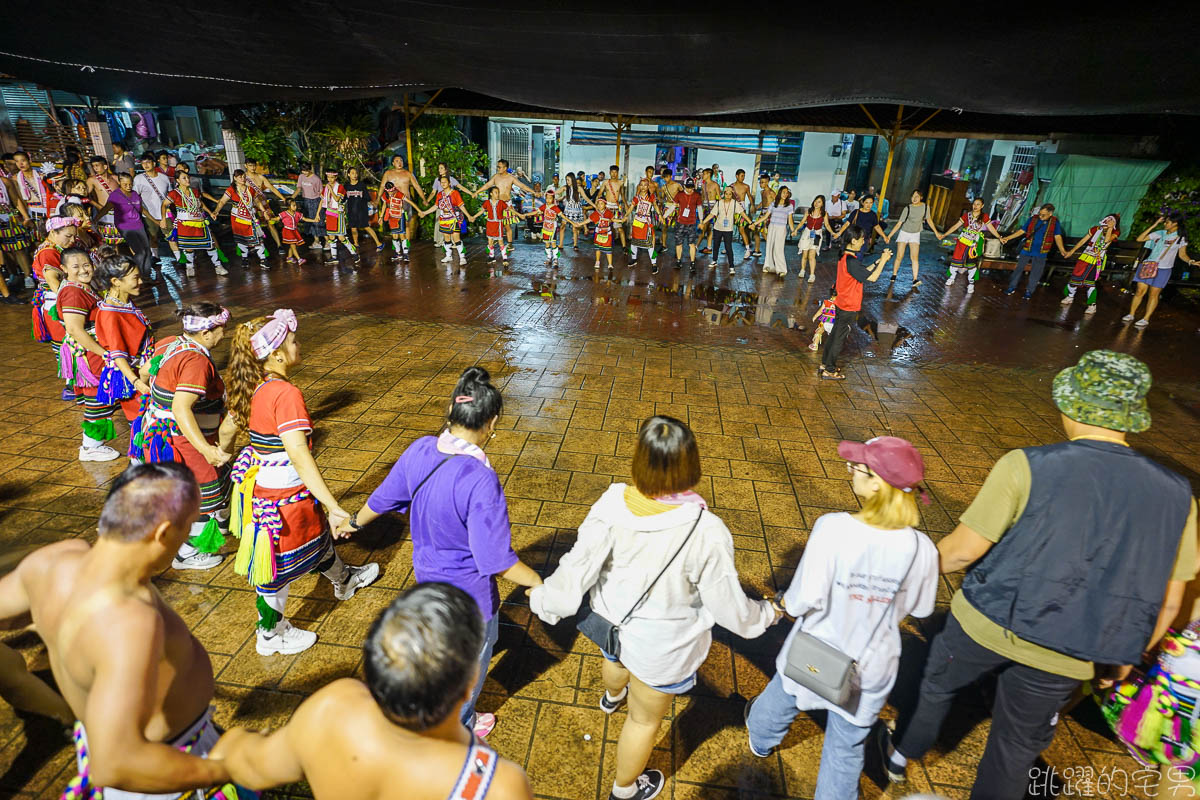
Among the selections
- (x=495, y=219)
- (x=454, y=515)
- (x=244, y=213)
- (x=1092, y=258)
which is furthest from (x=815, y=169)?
(x=454, y=515)

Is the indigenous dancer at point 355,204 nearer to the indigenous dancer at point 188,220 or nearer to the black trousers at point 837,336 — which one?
the indigenous dancer at point 188,220

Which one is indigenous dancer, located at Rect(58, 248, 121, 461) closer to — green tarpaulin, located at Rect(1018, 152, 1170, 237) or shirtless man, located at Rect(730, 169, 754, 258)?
shirtless man, located at Rect(730, 169, 754, 258)

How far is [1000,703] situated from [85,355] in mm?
5859

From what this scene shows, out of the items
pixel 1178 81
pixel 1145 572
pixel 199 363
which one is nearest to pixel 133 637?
pixel 199 363

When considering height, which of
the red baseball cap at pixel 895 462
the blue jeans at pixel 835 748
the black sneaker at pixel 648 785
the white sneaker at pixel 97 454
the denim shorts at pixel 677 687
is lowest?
the black sneaker at pixel 648 785

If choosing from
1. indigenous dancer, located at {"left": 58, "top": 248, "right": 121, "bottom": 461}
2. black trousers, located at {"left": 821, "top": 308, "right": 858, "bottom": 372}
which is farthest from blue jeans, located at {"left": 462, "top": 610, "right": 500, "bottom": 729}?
black trousers, located at {"left": 821, "top": 308, "right": 858, "bottom": 372}

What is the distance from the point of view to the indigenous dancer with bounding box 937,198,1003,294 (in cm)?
1143

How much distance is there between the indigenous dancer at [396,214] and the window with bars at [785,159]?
11.9m

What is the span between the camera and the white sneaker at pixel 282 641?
2.91 m

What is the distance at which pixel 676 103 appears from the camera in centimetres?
459

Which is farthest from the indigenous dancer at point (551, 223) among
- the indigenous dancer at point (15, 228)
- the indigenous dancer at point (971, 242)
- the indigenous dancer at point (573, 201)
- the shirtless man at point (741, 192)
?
the indigenous dancer at point (15, 228)

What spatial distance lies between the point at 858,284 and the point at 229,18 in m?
5.89

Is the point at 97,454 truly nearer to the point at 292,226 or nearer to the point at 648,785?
the point at 648,785

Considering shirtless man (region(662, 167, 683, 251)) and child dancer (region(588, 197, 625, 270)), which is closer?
child dancer (region(588, 197, 625, 270))
